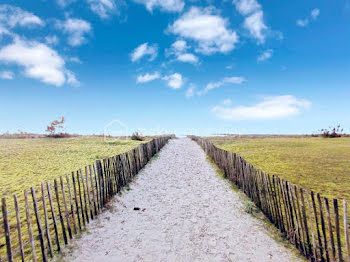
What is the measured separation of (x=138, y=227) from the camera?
6234mm

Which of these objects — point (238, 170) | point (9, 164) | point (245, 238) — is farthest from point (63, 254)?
point (9, 164)

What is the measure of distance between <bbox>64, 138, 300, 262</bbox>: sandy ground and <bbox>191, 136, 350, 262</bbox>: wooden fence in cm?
→ 47

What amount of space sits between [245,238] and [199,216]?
1670 millimetres

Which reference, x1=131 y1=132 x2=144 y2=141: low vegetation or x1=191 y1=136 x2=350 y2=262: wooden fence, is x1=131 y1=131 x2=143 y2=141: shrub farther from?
x1=191 y1=136 x2=350 y2=262: wooden fence

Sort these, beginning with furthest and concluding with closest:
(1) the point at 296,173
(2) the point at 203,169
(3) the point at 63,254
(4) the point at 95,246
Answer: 1. (2) the point at 203,169
2. (1) the point at 296,173
3. (4) the point at 95,246
4. (3) the point at 63,254

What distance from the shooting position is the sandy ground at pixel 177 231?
4.92 m

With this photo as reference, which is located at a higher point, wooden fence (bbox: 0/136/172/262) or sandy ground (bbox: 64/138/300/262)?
wooden fence (bbox: 0/136/172/262)

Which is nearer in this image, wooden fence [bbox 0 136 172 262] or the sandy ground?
wooden fence [bbox 0 136 172 262]

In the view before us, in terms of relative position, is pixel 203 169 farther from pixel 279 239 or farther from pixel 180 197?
pixel 279 239

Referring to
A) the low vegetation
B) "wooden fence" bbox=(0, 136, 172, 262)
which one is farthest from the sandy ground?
the low vegetation

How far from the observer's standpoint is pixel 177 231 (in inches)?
234

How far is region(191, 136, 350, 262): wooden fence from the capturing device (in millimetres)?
4281

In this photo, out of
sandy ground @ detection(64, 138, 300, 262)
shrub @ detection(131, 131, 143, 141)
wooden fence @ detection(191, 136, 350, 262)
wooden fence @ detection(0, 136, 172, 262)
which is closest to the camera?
wooden fence @ detection(191, 136, 350, 262)

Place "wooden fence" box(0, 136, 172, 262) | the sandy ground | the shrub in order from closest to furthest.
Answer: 1. "wooden fence" box(0, 136, 172, 262)
2. the sandy ground
3. the shrub
